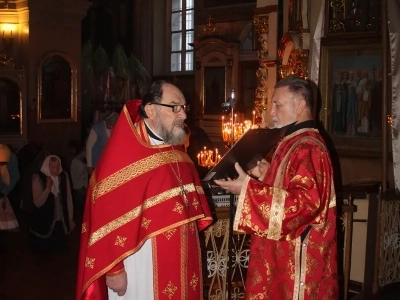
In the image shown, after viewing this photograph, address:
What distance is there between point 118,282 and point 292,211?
915 mm

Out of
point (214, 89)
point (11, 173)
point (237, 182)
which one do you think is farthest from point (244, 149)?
point (214, 89)

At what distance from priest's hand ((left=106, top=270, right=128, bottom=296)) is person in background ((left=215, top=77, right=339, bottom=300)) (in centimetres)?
61

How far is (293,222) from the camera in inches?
125

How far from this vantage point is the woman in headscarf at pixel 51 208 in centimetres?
771

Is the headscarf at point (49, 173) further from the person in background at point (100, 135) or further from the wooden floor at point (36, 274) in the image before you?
the person in background at point (100, 135)

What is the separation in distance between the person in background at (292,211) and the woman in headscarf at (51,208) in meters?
4.66

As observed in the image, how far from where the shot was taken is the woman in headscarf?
25.3 feet

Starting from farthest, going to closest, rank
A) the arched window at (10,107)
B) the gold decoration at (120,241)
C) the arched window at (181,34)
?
the arched window at (181,34)
the arched window at (10,107)
the gold decoration at (120,241)

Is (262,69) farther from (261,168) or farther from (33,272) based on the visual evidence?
(261,168)

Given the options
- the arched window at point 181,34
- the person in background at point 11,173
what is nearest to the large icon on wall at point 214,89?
the arched window at point 181,34

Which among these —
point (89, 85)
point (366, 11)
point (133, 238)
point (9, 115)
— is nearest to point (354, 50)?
point (366, 11)

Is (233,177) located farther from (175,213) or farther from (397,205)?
(397,205)

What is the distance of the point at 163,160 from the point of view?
11.0ft

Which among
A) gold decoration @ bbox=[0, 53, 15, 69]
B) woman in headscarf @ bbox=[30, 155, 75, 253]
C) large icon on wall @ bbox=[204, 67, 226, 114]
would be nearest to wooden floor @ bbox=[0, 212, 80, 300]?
woman in headscarf @ bbox=[30, 155, 75, 253]
